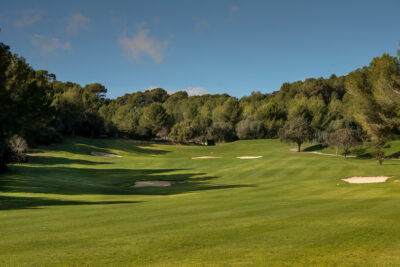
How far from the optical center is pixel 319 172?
31.2 meters

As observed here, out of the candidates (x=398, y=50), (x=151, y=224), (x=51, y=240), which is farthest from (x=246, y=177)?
(x=51, y=240)

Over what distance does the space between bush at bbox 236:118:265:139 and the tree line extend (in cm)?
31

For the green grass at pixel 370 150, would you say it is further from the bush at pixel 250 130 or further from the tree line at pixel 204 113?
the bush at pixel 250 130

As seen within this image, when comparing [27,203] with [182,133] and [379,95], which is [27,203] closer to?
[379,95]

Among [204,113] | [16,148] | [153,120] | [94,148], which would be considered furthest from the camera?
[204,113]

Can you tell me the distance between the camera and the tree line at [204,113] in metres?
30.5

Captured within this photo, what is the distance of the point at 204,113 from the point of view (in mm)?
119750

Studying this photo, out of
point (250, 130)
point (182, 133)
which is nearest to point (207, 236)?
point (182, 133)

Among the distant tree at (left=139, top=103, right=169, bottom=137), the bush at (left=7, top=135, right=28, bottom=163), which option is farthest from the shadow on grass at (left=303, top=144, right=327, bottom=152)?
the distant tree at (left=139, top=103, right=169, bottom=137)

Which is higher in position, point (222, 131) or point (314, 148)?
point (222, 131)

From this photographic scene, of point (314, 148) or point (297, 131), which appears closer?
point (297, 131)

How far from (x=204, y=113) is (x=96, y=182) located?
91.9 meters

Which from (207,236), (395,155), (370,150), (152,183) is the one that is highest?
(370,150)

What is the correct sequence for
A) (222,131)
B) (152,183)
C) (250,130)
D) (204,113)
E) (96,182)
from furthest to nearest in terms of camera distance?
(204,113) → (222,131) → (250,130) → (152,183) → (96,182)
